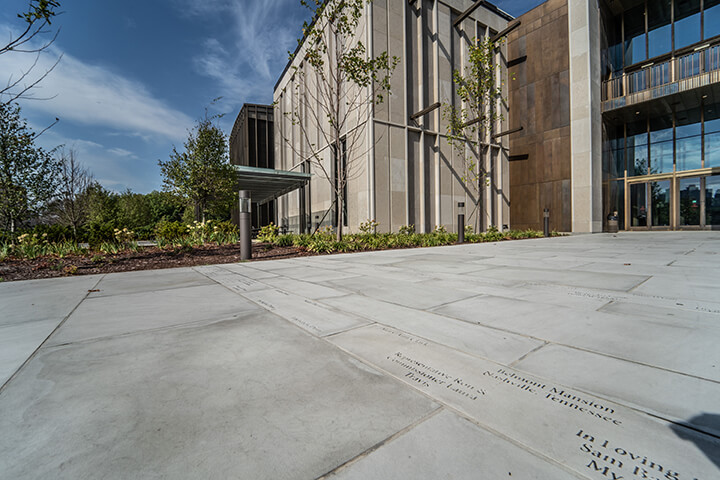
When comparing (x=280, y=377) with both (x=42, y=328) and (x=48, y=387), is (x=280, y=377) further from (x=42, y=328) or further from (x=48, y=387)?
(x=42, y=328)

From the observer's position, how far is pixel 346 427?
45.8 inches

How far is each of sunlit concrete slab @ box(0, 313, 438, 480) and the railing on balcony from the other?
23263 mm

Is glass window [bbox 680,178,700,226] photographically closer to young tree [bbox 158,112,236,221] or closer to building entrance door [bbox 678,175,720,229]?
building entrance door [bbox 678,175,720,229]

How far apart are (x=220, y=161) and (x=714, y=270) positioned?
709 inches

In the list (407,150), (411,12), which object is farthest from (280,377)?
(411,12)

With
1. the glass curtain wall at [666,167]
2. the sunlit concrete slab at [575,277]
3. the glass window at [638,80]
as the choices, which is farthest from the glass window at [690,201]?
the sunlit concrete slab at [575,277]

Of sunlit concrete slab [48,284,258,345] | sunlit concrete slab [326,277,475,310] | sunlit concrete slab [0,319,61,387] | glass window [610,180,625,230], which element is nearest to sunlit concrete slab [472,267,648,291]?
sunlit concrete slab [326,277,475,310]

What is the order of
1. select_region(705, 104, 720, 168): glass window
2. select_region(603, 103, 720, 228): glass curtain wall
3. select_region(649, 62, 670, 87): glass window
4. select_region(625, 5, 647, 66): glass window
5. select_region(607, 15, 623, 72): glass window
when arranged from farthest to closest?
select_region(607, 15, 623, 72): glass window < select_region(625, 5, 647, 66): glass window < select_region(649, 62, 670, 87): glass window < select_region(603, 103, 720, 228): glass curtain wall < select_region(705, 104, 720, 168): glass window

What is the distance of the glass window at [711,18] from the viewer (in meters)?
16.4

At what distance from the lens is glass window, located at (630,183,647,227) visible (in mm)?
18453

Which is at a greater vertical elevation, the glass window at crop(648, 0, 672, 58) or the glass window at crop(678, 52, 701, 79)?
the glass window at crop(648, 0, 672, 58)

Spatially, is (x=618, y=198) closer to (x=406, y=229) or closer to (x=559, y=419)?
(x=406, y=229)

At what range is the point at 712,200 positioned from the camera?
16.5 m

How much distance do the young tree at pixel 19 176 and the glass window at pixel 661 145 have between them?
30029 mm
